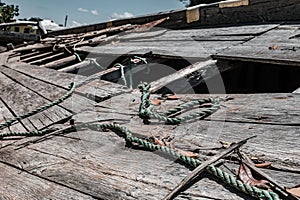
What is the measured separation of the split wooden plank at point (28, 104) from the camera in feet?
7.36

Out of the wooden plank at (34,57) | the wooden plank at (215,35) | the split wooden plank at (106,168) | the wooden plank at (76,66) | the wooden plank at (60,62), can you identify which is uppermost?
the wooden plank at (215,35)

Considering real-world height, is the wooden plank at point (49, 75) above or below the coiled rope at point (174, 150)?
above

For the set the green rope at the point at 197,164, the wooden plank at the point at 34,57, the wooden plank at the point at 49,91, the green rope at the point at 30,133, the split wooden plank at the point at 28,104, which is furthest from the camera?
the wooden plank at the point at 34,57

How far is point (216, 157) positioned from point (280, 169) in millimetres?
226

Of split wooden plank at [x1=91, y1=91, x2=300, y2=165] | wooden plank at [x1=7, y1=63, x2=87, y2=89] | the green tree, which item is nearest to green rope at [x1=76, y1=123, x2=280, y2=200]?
split wooden plank at [x1=91, y1=91, x2=300, y2=165]

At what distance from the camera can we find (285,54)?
102 inches

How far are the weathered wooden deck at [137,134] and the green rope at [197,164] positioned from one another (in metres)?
0.02

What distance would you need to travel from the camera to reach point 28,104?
2.70 m

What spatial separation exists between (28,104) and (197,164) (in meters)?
1.83

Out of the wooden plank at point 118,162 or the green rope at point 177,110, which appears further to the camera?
the green rope at point 177,110

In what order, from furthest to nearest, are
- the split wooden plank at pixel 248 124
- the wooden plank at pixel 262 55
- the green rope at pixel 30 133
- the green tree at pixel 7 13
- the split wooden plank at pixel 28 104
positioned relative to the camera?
the green tree at pixel 7 13 < the wooden plank at pixel 262 55 < the split wooden plank at pixel 28 104 < the green rope at pixel 30 133 < the split wooden plank at pixel 248 124

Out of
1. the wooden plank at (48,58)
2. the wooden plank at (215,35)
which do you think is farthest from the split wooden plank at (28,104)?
the wooden plank at (215,35)

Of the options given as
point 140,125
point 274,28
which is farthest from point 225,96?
point 274,28

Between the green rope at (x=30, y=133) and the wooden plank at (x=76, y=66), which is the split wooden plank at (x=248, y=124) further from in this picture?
the wooden plank at (x=76, y=66)
